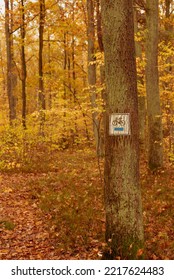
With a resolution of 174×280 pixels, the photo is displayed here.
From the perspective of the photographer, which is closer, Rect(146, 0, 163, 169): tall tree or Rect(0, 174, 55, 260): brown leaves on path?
Rect(0, 174, 55, 260): brown leaves on path

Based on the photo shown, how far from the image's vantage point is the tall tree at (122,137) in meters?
4.75

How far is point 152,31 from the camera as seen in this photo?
1051 centimetres

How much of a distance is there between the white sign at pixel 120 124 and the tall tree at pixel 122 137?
2.4 inches

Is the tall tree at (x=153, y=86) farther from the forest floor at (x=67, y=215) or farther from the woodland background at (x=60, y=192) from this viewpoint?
the forest floor at (x=67, y=215)

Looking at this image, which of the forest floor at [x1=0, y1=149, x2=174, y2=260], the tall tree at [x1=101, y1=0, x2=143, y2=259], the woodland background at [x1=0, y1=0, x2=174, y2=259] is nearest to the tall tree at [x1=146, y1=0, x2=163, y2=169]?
the woodland background at [x1=0, y1=0, x2=174, y2=259]

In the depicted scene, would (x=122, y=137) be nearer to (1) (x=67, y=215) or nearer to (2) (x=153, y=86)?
(1) (x=67, y=215)

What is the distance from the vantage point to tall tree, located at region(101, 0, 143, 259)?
15.6 ft

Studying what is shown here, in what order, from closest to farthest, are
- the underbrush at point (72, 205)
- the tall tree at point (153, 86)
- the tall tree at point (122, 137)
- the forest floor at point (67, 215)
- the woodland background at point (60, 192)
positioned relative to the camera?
the tall tree at point (122, 137) → the forest floor at point (67, 215) → the woodland background at point (60, 192) → the underbrush at point (72, 205) → the tall tree at point (153, 86)

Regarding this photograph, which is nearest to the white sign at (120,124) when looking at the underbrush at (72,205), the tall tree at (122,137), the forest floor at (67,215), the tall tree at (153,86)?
the tall tree at (122,137)

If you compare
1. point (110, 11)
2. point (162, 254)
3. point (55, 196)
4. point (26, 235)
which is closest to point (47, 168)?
point (55, 196)

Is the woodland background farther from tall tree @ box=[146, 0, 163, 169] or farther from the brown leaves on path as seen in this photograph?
tall tree @ box=[146, 0, 163, 169]

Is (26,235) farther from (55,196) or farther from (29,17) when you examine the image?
(29,17)

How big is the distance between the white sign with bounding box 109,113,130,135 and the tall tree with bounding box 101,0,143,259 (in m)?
0.06

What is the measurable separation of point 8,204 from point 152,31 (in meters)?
7.26
